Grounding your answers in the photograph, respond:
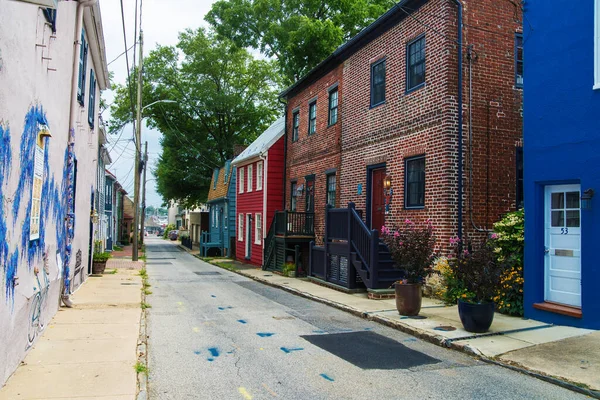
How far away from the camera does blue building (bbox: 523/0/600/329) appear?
812 centimetres

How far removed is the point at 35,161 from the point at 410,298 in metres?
6.90

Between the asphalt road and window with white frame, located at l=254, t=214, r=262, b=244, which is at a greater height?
window with white frame, located at l=254, t=214, r=262, b=244

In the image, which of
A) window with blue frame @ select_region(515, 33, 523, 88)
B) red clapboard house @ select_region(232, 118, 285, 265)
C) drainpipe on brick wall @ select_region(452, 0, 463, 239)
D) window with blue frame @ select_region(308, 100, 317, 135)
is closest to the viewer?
drainpipe on brick wall @ select_region(452, 0, 463, 239)

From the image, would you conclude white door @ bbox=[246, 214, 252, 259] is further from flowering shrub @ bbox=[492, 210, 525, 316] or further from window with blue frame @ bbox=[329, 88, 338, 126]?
flowering shrub @ bbox=[492, 210, 525, 316]

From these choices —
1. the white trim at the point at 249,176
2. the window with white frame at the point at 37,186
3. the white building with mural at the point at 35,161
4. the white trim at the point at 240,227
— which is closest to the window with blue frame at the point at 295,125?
the white trim at the point at 249,176

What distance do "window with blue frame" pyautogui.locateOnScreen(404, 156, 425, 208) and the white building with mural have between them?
26.2 ft

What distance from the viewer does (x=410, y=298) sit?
9.72 metres

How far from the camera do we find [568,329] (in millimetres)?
8188

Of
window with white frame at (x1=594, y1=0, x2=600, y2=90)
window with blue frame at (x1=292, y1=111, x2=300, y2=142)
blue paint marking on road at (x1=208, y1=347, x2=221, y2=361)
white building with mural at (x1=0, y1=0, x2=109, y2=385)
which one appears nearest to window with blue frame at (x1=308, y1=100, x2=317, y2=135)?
window with blue frame at (x1=292, y1=111, x2=300, y2=142)

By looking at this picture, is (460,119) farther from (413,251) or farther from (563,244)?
(563,244)

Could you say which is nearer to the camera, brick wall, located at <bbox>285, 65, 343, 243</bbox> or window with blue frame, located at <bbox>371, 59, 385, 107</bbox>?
window with blue frame, located at <bbox>371, 59, 385, 107</bbox>

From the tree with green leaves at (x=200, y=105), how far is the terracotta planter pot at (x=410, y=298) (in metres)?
34.6

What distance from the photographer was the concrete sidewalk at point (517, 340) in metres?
6.22

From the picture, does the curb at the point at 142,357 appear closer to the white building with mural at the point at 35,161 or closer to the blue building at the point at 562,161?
the white building with mural at the point at 35,161
